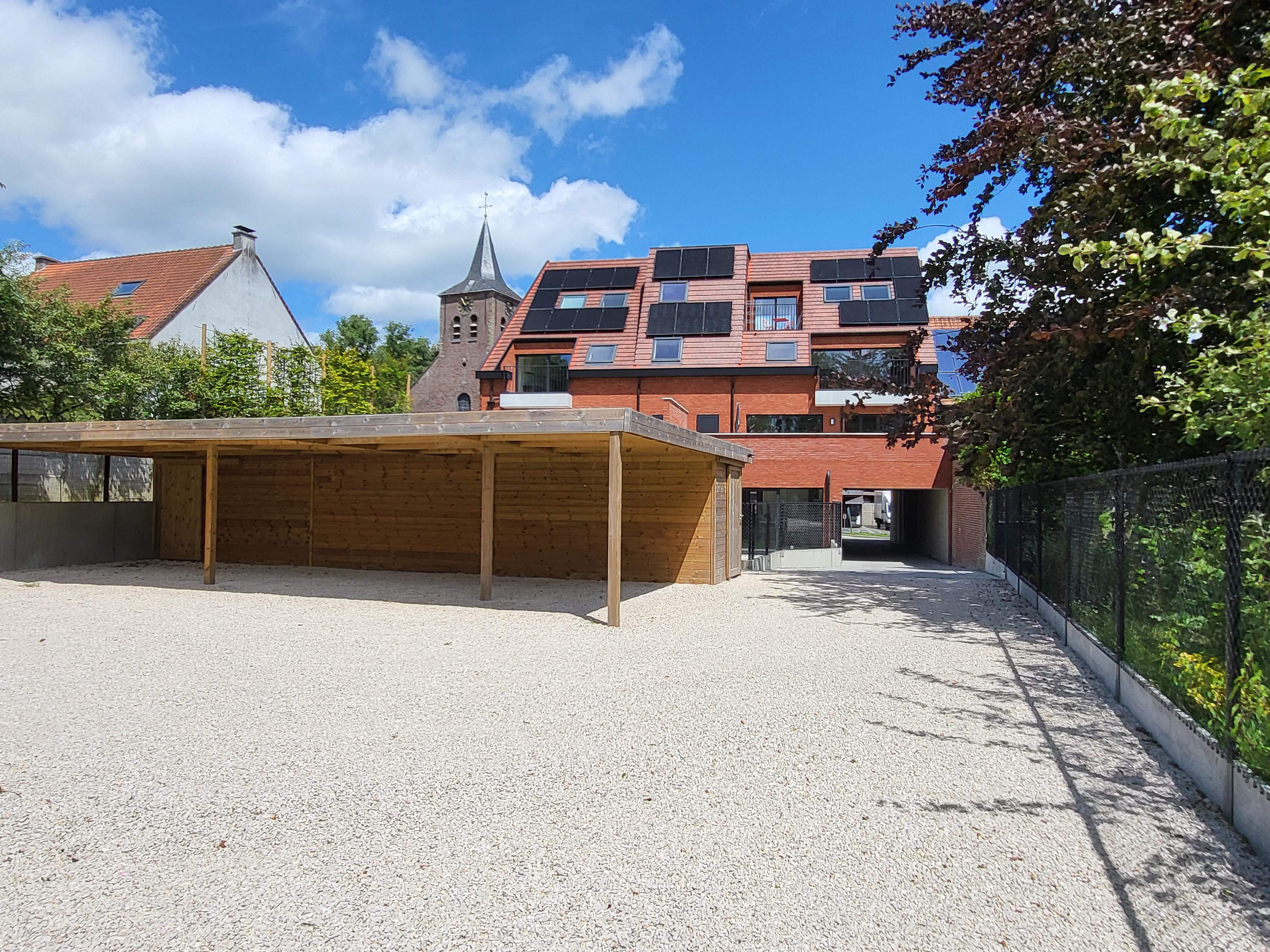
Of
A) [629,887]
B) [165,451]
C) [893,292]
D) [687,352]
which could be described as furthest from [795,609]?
[893,292]

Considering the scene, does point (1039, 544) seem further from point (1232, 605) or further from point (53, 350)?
point (53, 350)

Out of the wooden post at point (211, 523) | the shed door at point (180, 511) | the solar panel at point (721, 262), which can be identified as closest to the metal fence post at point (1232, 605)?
the wooden post at point (211, 523)

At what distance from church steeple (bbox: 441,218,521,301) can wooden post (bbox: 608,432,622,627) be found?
35.3 meters

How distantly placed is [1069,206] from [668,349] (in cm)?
1845

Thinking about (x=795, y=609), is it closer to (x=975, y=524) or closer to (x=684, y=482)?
(x=684, y=482)

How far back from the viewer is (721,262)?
2847 centimetres

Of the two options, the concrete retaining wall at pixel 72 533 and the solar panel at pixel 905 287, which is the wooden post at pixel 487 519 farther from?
the solar panel at pixel 905 287

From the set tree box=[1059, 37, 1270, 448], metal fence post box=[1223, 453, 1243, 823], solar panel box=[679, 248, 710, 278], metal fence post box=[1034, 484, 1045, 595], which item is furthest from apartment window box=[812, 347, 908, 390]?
metal fence post box=[1223, 453, 1243, 823]

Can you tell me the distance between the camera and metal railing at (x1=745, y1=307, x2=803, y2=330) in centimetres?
2747

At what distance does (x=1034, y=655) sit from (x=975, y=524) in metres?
14.5

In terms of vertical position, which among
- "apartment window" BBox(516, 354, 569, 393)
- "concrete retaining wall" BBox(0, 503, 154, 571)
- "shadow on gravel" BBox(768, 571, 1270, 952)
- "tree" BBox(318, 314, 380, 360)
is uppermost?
"tree" BBox(318, 314, 380, 360)

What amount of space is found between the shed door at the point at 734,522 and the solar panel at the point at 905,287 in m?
13.8

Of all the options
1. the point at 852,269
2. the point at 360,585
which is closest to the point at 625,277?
the point at 852,269

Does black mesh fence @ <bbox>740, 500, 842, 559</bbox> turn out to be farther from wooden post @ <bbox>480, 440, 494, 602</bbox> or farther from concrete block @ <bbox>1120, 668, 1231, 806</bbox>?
concrete block @ <bbox>1120, 668, 1231, 806</bbox>
